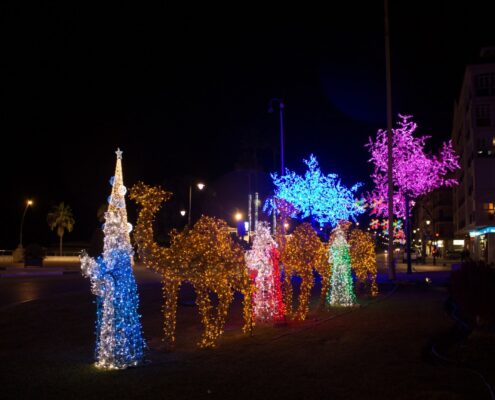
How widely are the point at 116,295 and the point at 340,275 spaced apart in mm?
9392

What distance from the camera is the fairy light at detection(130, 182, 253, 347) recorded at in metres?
10.5

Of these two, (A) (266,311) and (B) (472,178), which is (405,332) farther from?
(B) (472,178)

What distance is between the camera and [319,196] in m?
44.5

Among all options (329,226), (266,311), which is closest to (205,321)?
(266,311)

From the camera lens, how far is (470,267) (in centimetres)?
1212

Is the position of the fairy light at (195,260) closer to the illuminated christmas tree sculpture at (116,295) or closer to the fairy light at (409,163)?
the illuminated christmas tree sculpture at (116,295)

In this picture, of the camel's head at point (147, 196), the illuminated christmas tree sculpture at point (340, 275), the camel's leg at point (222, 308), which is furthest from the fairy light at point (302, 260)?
the camel's head at point (147, 196)

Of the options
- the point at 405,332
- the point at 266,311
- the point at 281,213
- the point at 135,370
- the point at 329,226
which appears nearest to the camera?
the point at 135,370

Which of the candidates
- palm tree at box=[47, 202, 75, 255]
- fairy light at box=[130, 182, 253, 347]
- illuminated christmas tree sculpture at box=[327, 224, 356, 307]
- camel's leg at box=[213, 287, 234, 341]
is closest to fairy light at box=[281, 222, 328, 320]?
illuminated christmas tree sculpture at box=[327, 224, 356, 307]

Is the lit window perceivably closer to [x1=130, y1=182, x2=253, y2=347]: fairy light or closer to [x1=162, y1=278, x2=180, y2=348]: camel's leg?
[x1=130, y1=182, x2=253, y2=347]: fairy light

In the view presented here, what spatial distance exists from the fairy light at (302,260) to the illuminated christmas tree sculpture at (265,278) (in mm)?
485

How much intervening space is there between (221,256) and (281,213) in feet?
18.0

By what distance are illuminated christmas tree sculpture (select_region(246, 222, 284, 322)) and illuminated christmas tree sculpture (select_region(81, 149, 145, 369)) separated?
4989 millimetres

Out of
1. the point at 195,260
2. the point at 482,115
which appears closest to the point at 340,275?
the point at 195,260
